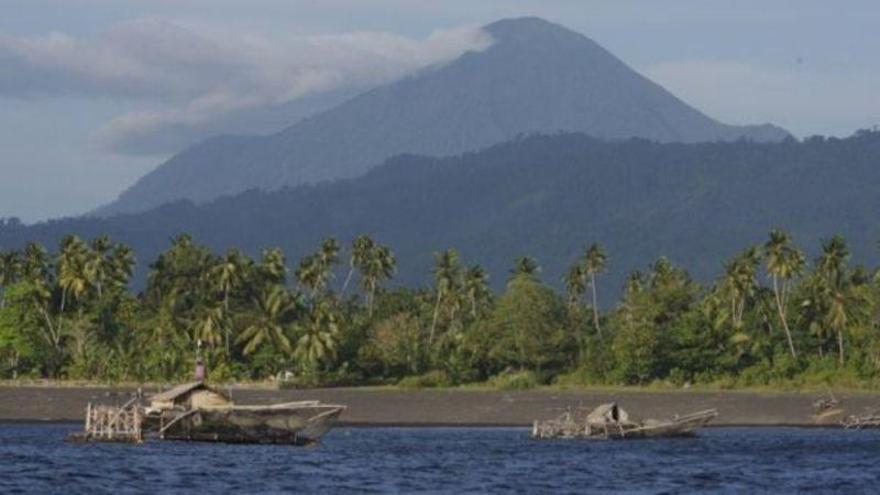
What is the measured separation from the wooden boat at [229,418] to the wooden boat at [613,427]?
1809 cm

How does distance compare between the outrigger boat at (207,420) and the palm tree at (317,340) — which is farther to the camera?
the palm tree at (317,340)

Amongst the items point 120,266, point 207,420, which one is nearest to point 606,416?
point 207,420

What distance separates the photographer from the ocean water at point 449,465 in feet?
236

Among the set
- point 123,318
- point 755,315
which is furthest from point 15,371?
point 755,315

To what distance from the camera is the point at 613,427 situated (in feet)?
385

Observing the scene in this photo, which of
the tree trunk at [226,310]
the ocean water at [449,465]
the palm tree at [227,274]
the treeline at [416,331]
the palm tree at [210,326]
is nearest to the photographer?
the ocean water at [449,465]

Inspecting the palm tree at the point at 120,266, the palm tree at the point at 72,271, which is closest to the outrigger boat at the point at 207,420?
the palm tree at the point at 72,271

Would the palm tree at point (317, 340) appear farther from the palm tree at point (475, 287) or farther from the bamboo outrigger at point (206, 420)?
the bamboo outrigger at point (206, 420)

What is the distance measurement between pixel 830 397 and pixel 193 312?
198 ft

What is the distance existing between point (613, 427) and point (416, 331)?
62.3 meters

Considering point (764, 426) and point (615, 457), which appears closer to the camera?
point (615, 457)

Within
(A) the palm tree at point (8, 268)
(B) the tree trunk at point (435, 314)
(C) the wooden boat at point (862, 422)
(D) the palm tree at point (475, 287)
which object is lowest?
(C) the wooden boat at point (862, 422)

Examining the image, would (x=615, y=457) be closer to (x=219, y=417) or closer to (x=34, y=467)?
(x=219, y=417)

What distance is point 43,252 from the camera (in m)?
178
